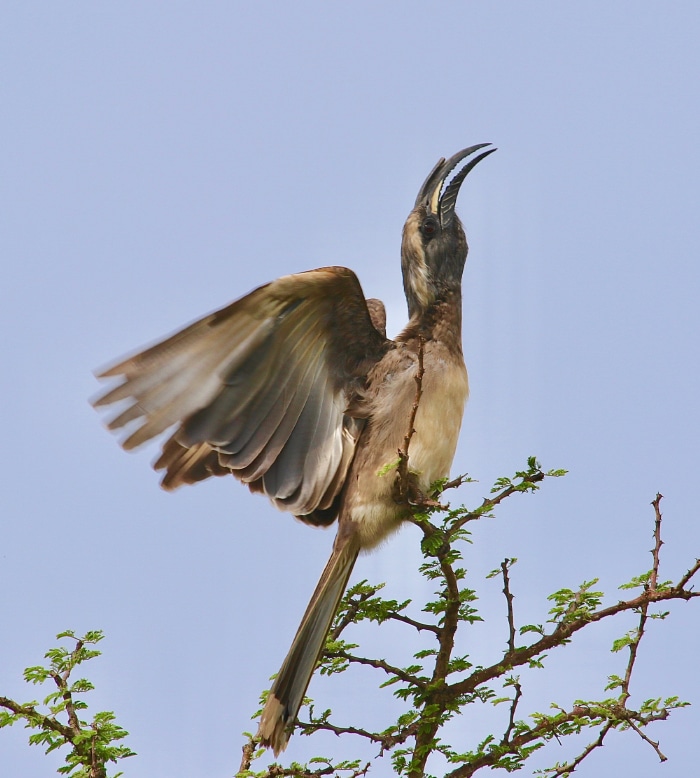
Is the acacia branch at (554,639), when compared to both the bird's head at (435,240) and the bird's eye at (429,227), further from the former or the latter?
the bird's eye at (429,227)

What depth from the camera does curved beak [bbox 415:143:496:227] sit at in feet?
17.0

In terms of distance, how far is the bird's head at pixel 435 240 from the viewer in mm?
4930

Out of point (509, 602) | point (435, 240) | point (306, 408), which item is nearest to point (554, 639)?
point (509, 602)

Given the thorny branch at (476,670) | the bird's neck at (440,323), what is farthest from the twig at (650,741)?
the bird's neck at (440,323)

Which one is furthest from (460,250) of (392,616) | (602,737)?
(602,737)

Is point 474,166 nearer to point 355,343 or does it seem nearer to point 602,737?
point 355,343

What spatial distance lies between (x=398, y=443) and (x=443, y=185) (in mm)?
1777

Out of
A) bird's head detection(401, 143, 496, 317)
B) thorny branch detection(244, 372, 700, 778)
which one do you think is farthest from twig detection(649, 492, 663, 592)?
bird's head detection(401, 143, 496, 317)

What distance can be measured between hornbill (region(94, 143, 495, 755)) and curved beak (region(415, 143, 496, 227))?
681mm

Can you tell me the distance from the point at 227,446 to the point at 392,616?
3.53 feet

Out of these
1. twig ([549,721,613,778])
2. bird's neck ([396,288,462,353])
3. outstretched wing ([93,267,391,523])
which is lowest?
twig ([549,721,613,778])

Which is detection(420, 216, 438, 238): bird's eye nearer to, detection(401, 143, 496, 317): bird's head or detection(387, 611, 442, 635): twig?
detection(401, 143, 496, 317): bird's head

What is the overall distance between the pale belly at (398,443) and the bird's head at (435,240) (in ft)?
1.78

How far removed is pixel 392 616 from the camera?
13.4 feet
